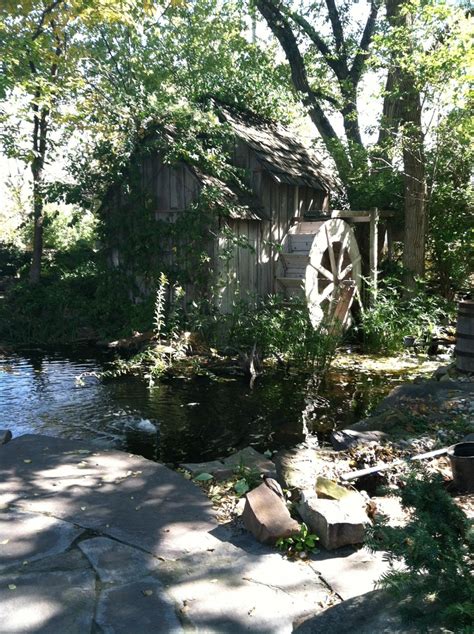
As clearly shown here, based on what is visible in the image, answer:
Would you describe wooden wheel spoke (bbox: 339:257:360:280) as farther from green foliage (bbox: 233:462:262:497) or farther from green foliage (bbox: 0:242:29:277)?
green foliage (bbox: 0:242:29:277)

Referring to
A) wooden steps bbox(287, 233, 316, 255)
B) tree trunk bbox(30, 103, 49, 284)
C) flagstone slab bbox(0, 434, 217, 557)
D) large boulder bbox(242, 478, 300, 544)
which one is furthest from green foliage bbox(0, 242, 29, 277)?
large boulder bbox(242, 478, 300, 544)

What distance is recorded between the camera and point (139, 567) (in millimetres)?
3039

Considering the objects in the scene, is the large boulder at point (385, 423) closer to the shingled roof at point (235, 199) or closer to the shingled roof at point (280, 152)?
the shingled roof at point (235, 199)

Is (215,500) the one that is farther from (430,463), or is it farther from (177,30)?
(177,30)

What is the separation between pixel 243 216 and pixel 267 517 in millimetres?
7681

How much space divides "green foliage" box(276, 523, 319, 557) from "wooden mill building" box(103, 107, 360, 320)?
23.5ft

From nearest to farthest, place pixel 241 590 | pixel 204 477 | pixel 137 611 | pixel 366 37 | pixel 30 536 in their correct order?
pixel 137 611
pixel 241 590
pixel 30 536
pixel 204 477
pixel 366 37

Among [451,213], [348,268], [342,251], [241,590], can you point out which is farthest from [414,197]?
[241,590]

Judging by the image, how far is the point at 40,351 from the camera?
416 inches

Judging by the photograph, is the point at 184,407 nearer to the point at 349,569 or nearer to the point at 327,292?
the point at 349,569

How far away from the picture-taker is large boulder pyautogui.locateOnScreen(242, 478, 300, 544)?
132 inches

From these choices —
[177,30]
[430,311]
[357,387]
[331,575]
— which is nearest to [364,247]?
[430,311]

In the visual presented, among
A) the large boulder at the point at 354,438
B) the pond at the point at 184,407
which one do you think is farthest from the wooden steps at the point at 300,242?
the large boulder at the point at 354,438

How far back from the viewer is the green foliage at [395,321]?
10391 mm
